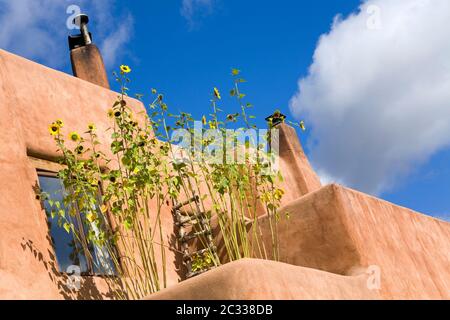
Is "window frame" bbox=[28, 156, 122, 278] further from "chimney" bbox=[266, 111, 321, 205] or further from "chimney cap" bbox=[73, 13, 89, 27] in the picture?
"chimney" bbox=[266, 111, 321, 205]

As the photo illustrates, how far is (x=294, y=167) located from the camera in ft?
42.7

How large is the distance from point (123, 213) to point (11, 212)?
1.09 m

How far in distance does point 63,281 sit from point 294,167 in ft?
28.7

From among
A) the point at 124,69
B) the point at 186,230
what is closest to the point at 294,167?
the point at 186,230

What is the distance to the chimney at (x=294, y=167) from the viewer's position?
12320 mm

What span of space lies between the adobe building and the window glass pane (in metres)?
0.09

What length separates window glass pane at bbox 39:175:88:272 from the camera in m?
5.16

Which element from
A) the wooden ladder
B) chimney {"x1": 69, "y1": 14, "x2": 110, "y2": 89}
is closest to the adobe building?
the wooden ladder

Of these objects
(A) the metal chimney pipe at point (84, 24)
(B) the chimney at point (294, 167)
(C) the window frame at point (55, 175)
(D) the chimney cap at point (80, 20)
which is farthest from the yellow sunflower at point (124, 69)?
(B) the chimney at point (294, 167)

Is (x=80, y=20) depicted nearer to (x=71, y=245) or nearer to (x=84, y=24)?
(x=84, y=24)
